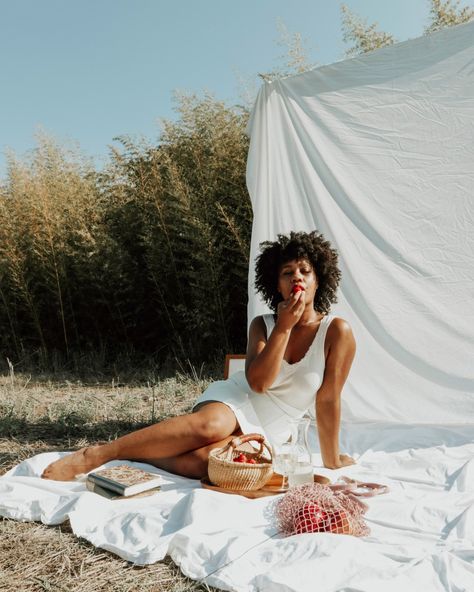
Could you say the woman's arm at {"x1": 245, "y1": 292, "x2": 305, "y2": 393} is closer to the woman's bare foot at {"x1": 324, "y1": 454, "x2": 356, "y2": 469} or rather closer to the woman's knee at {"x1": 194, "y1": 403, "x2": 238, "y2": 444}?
the woman's knee at {"x1": 194, "y1": 403, "x2": 238, "y2": 444}

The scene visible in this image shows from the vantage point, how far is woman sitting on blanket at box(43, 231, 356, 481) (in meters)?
2.41

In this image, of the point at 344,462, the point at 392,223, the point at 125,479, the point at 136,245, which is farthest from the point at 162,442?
the point at 136,245

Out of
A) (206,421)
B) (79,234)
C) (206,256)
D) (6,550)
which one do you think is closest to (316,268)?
(206,421)

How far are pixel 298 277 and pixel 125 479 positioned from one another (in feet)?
3.30

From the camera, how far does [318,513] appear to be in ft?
5.84

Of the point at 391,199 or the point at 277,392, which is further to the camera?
the point at 391,199

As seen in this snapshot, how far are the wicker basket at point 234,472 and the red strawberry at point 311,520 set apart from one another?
386mm

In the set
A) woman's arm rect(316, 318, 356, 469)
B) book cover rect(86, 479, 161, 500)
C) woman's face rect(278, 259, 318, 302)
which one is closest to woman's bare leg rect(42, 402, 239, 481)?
book cover rect(86, 479, 161, 500)

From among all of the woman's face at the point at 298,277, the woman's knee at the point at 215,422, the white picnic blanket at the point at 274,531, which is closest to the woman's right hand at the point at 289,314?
the woman's face at the point at 298,277

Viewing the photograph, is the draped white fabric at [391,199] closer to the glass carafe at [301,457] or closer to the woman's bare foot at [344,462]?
the woman's bare foot at [344,462]

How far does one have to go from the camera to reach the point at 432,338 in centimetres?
325

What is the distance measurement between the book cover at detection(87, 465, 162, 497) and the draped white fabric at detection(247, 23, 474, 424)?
137cm

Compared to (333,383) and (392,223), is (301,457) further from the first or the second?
(392,223)

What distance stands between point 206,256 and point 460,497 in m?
2.82
